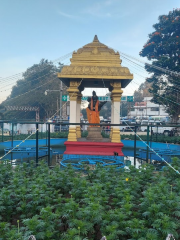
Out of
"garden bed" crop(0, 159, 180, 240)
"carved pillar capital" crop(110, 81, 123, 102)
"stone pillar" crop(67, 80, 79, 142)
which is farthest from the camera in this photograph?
"carved pillar capital" crop(110, 81, 123, 102)

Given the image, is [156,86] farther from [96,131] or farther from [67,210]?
[67,210]

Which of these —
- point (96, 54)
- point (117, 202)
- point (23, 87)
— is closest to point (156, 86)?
point (96, 54)

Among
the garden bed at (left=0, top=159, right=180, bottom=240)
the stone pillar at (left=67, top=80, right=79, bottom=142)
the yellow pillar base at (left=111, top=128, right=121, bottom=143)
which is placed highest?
the stone pillar at (left=67, top=80, right=79, bottom=142)

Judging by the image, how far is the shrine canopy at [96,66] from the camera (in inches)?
401

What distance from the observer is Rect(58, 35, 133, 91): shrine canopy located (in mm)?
10188

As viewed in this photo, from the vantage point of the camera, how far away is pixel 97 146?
990 cm

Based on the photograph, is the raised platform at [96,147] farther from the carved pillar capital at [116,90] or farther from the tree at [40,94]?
the tree at [40,94]

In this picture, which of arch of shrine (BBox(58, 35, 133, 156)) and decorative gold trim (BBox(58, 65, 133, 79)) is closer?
arch of shrine (BBox(58, 35, 133, 156))

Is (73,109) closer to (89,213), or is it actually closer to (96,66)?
(96,66)

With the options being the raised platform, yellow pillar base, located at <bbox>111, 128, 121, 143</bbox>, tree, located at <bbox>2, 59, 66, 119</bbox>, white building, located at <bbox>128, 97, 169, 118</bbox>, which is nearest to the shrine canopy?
yellow pillar base, located at <bbox>111, 128, 121, 143</bbox>

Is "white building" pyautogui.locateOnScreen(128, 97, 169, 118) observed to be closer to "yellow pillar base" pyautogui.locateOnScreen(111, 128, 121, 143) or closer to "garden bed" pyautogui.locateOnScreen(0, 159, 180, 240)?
"yellow pillar base" pyautogui.locateOnScreen(111, 128, 121, 143)

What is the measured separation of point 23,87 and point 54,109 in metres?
11.2

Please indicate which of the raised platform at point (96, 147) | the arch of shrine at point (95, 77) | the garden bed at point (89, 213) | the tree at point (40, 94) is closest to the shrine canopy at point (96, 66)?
A: the arch of shrine at point (95, 77)

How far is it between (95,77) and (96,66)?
69 centimetres
